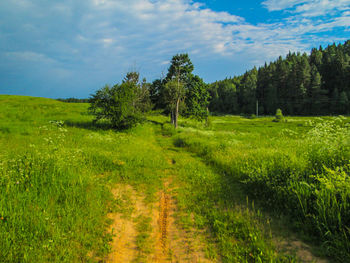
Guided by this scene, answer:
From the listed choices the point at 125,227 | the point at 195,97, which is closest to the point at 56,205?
the point at 125,227

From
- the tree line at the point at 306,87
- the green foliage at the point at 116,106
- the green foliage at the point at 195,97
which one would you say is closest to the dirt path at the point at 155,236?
the green foliage at the point at 116,106

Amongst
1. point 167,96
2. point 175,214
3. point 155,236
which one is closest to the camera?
point 155,236

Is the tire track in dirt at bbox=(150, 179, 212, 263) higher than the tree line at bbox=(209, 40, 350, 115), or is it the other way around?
the tree line at bbox=(209, 40, 350, 115)

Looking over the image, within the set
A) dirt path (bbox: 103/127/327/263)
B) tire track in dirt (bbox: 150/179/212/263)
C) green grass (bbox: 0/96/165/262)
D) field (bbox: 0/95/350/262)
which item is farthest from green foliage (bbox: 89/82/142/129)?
tire track in dirt (bbox: 150/179/212/263)

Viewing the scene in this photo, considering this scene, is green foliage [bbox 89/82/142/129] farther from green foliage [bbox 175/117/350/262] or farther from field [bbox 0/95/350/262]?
green foliage [bbox 175/117/350/262]

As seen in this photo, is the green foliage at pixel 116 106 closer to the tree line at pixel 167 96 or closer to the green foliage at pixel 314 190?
the tree line at pixel 167 96

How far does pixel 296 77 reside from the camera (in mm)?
85625

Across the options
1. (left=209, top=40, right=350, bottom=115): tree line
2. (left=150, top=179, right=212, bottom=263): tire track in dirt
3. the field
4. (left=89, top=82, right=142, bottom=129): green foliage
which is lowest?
(left=150, top=179, right=212, bottom=263): tire track in dirt

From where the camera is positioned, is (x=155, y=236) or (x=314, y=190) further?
(x=314, y=190)

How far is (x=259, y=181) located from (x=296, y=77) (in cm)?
10030

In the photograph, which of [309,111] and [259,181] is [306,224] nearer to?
[259,181]

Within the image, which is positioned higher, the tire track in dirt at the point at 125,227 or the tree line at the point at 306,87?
the tree line at the point at 306,87

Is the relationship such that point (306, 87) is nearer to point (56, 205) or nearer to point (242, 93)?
point (242, 93)

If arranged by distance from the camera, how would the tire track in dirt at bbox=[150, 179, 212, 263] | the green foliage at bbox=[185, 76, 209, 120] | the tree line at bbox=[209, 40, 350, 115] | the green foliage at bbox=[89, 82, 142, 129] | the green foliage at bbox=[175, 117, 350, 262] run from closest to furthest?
1. the tire track in dirt at bbox=[150, 179, 212, 263]
2. the green foliage at bbox=[175, 117, 350, 262]
3. the green foliage at bbox=[89, 82, 142, 129]
4. the green foliage at bbox=[185, 76, 209, 120]
5. the tree line at bbox=[209, 40, 350, 115]
